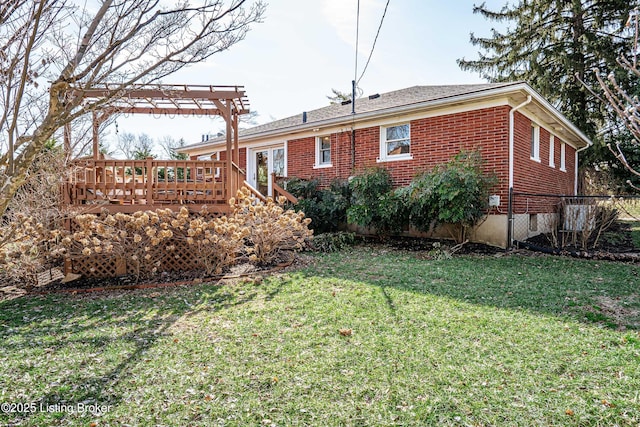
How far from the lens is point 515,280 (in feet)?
19.4

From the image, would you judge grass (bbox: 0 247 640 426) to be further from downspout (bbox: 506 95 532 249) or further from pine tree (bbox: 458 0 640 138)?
pine tree (bbox: 458 0 640 138)

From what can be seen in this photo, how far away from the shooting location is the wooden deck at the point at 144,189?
6574 mm

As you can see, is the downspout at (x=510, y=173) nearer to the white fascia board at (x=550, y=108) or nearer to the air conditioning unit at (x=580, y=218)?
the white fascia board at (x=550, y=108)

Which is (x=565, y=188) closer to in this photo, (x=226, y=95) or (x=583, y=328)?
(x=583, y=328)

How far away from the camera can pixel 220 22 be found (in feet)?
9.87

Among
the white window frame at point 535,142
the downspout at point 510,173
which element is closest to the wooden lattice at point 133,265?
the downspout at point 510,173

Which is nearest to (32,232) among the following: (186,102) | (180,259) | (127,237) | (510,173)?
(127,237)

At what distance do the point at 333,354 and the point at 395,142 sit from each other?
8.45m

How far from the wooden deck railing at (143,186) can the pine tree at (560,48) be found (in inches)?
645

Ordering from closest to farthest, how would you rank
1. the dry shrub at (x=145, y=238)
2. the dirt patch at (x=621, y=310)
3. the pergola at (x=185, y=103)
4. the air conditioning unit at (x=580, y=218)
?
the dirt patch at (x=621, y=310), the pergola at (x=185, y=103), the dry shrub at (x=145, y=238), the air conditioning unit at (x=580, y=218)

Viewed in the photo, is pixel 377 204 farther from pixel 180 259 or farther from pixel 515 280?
pixel 180 259

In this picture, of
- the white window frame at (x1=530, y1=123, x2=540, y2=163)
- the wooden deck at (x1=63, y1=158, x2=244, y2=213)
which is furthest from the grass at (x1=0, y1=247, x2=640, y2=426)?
the white window frame at (x1=530, y1=123, x2=540, y2=163)

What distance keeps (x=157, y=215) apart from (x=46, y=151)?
2003 millimetres

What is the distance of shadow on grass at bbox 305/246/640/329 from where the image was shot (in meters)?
4.54
